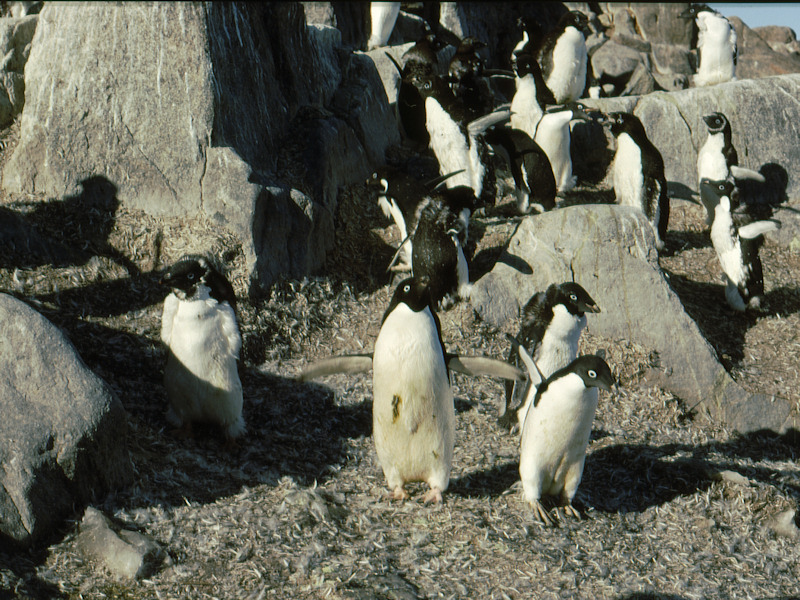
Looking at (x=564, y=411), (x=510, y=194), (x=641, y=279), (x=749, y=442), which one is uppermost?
(x=510, y=194)

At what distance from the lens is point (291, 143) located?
7.32 m

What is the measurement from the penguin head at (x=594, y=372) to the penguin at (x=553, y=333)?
3.35ft

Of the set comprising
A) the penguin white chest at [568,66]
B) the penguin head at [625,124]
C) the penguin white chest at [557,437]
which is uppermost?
the penguin white chest at [568,66]

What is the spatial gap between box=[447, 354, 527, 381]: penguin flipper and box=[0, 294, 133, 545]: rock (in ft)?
5.80

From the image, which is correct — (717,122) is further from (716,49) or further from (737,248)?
(716,49)

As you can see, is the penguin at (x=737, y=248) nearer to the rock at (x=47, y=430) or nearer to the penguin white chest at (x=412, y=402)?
the penguin white chest at (x=412, y=402)

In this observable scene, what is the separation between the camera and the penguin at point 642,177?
8.55m

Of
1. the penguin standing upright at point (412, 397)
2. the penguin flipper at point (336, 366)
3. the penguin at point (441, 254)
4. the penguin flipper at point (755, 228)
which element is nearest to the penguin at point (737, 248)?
the penguin flipper at point (755, 228)

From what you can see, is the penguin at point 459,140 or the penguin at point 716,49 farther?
the penguin at point 716,49

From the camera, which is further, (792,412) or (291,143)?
(291,143)

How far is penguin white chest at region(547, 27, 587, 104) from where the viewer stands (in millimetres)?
10312

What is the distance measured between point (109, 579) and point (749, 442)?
478 centimetres

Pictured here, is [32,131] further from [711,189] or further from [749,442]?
[711,189]

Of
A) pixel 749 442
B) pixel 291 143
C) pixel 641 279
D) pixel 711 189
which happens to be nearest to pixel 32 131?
pixel 291 143
